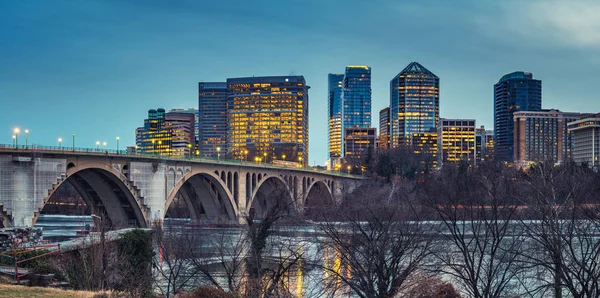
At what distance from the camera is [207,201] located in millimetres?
85562

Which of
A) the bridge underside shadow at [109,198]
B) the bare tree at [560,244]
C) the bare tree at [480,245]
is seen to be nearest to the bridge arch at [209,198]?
the bridge underside shadow at [109,198]

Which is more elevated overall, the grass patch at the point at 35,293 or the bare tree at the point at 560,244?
the bare tree at the point at 560,244

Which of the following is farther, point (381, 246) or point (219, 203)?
point (219, 203)

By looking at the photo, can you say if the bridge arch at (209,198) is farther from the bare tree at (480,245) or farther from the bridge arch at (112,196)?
the bare tree at (480,245)

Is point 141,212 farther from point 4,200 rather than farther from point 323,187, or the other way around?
point 323,187

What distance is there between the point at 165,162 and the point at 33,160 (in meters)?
18.6

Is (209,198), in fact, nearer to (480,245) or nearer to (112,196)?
(112,196)

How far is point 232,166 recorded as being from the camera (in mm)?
84812

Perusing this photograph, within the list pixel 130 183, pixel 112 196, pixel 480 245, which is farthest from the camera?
pixel 112 196

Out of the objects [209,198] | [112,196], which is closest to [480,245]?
[112,196]

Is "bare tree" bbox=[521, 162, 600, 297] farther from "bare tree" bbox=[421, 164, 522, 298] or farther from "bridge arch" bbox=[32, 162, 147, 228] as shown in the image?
"bridge arch" bbox=[32, 162, 147, 228]

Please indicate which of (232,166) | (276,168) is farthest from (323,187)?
(232,166)

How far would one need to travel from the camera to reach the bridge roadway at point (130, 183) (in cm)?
5056

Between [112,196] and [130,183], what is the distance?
3318 millimetres
